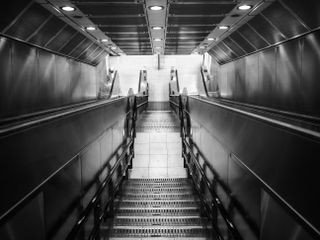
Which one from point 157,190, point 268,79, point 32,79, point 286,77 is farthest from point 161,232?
point 268,79

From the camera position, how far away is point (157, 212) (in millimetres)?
4930

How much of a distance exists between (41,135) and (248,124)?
1690 mm

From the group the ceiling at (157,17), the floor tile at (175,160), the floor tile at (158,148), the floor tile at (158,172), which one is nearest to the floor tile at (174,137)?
the floor tile at (158,148)

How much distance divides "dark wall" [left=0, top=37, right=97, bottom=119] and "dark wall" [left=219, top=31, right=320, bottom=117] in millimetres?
5034

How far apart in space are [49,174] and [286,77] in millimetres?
5489

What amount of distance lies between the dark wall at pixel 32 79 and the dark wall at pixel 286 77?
16.5ft

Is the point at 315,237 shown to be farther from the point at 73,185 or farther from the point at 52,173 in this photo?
the point at 73,185

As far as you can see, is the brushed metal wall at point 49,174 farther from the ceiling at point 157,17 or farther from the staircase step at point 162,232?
the ceiling at point 157,17

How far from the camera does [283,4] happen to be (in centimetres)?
528

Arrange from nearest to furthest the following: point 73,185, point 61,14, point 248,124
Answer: point 248,124 < point 73,185 < point 61,14

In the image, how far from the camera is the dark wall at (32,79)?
19.0 ft

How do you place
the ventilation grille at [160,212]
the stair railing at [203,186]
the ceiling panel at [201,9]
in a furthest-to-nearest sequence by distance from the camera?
the ceiling panel at [201,9]
the ventilation grille at [160,212]
the stair railing at [203,186]

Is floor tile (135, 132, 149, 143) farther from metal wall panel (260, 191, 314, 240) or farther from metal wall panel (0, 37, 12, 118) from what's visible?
metal wall panel (260, 191, 314, 240)

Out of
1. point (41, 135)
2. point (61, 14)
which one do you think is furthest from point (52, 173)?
point (61, 14)
